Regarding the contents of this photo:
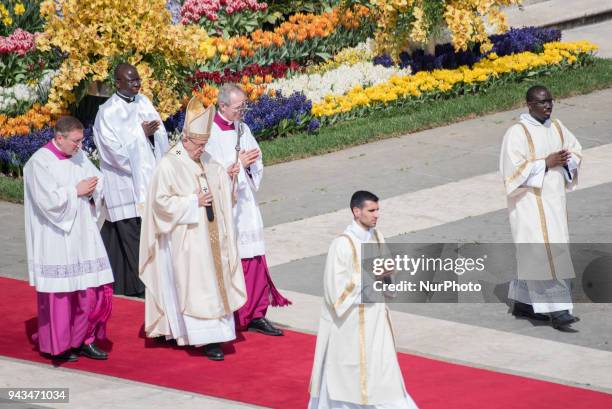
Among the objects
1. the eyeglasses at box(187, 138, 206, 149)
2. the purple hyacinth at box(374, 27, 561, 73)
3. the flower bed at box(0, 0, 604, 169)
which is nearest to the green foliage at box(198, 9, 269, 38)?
the flower bed at box(0, 0, 604, 169)

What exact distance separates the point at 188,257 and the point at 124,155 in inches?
73.4

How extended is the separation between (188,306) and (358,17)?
1156cm

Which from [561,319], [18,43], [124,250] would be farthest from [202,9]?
[561,319]

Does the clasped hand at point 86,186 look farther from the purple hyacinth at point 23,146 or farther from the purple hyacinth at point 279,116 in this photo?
the purple hyacinth at point 279,116

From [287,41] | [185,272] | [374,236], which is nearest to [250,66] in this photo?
[287,41]

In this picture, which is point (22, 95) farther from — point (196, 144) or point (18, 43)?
→ point (196, 144)

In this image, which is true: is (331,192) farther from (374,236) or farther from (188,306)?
(374,236)

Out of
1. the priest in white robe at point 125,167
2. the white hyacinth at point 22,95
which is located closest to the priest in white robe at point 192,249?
A: the priest in white robe at point 125,167

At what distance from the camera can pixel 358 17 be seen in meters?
22.1

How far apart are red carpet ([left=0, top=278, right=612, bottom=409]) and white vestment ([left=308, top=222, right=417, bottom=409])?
0.87m

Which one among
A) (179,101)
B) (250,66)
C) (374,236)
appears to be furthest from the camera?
(250,66)

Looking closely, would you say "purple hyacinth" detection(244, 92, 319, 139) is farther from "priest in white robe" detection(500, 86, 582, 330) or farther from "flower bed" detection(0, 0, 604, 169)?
"priest in white robe" detection(500, 86, 582, 330)

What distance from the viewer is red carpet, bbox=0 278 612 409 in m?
10.3

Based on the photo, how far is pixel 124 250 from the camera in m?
13.0
